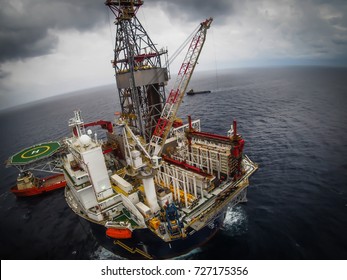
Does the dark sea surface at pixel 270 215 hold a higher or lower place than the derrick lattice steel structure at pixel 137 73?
lower

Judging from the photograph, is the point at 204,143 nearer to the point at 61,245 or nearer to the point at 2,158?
the point at 61,245

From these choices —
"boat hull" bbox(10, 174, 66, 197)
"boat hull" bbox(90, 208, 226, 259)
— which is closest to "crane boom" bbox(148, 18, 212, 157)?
"boat hull" bbox(90, 208, 226, 259)

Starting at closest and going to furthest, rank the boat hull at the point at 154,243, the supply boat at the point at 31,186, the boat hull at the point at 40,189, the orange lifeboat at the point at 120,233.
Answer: the orange lifeboat at the point at 120,233
the boat hull at the point at 154,243
the boat hull at the point at 40,189
the supply boat at the point at 31,186

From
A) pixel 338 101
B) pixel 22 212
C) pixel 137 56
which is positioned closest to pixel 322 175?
pixel 137 56

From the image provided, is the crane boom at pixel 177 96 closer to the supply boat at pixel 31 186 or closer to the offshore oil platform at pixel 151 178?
the offshore oil platform at pixel 151 178

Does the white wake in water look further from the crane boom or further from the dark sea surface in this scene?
the crane boom

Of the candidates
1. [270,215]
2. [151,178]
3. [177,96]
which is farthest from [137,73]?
[270,215]

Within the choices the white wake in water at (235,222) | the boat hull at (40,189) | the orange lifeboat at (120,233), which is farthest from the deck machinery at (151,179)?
the boat hull at (40,189)
